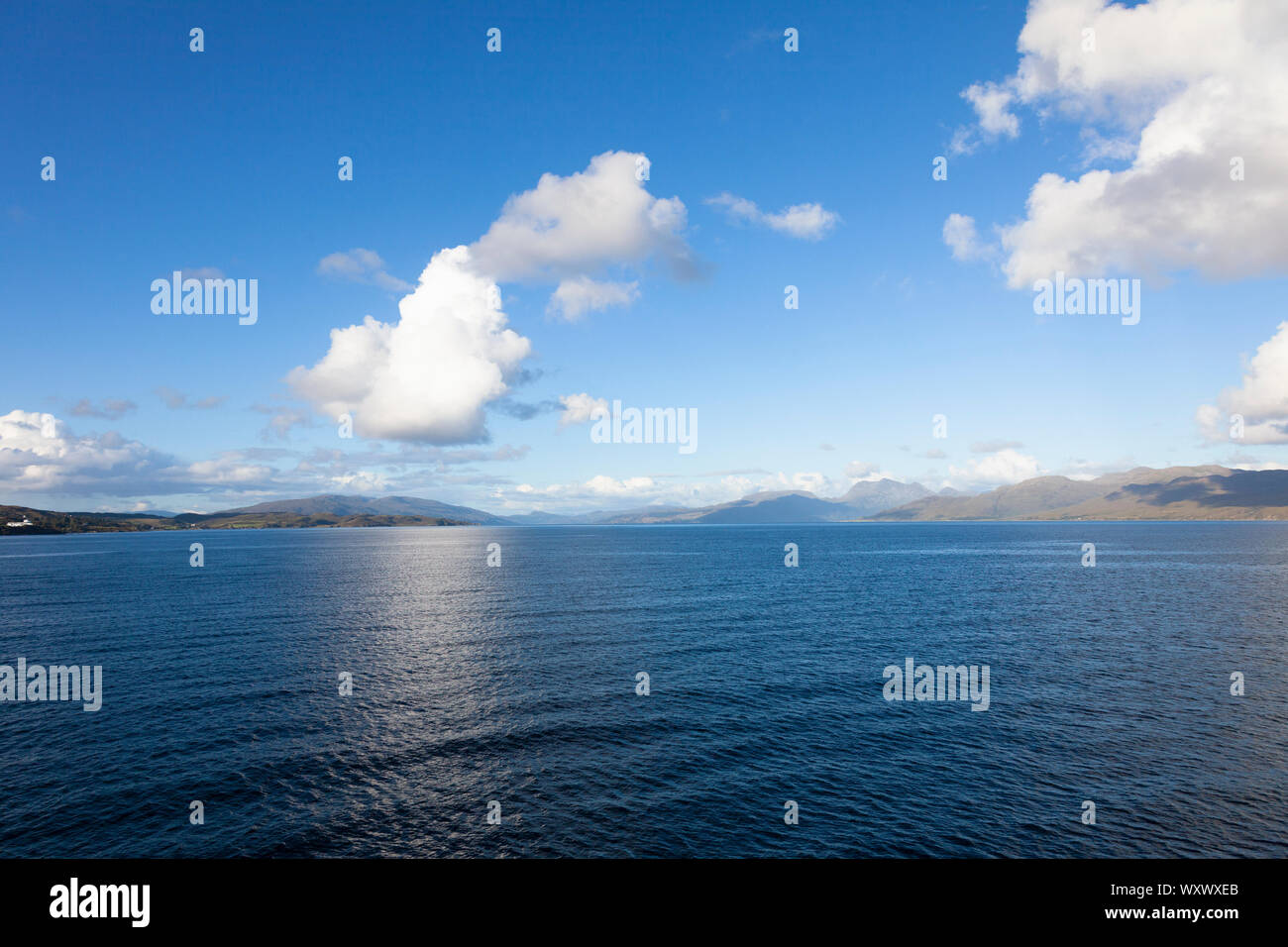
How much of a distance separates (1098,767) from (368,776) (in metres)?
56.5

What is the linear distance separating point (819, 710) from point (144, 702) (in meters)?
67.4

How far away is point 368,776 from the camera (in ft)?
147

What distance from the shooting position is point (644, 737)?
51844mm

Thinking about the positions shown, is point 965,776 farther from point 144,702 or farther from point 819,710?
point 144,702

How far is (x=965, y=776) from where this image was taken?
44531mm

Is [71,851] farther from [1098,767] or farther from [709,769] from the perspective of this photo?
[1098,767]

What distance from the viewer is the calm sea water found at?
37.3 meters

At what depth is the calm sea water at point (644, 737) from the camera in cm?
3734
